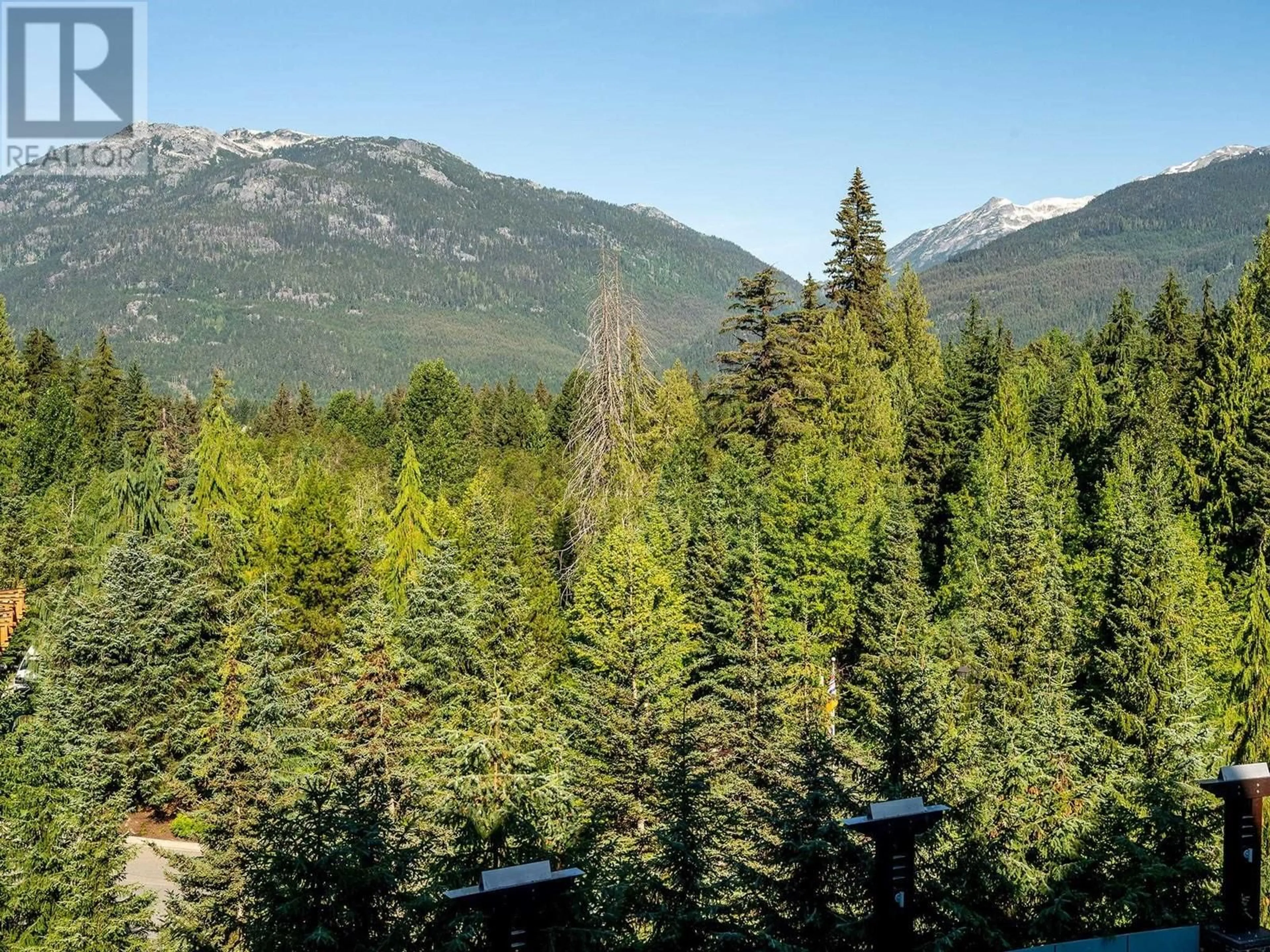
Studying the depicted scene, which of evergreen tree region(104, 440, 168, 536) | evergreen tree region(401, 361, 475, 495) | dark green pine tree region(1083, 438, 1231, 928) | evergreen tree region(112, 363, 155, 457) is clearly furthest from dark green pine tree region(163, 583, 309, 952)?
evergreen tree region(401, 361, 475, 495)

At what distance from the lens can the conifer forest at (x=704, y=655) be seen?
14.6 meters

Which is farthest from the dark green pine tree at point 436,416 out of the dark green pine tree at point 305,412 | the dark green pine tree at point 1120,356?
the dark green pine tree at point 1120,356

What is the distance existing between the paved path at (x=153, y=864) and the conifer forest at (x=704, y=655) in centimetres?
119

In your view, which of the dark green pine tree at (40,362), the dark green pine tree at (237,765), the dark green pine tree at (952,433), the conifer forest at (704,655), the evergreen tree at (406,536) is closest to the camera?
the conifer forest at (704,655)

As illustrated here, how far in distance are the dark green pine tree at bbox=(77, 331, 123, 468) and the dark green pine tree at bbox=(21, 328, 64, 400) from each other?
2.32 meters

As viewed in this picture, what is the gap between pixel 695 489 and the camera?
43812mm

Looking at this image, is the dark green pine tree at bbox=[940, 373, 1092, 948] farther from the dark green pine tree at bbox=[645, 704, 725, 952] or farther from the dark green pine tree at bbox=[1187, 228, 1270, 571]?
the dark green pine tree at bbox=[1187, 228, 1270, 571]

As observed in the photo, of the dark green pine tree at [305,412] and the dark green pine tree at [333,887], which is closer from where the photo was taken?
the dark green pine tree at [333,887]

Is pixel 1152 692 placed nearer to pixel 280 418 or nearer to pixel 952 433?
pixel 952 433

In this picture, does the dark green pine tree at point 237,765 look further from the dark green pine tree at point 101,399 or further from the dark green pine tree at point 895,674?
the dark green pine tree at point 101,399

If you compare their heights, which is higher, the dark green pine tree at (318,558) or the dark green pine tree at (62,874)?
the dark green pine tree at (318,558)

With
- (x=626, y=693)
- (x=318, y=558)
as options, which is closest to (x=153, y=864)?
(x=318, y=558)

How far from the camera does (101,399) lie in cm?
7038

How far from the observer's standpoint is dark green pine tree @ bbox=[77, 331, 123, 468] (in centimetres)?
6894
